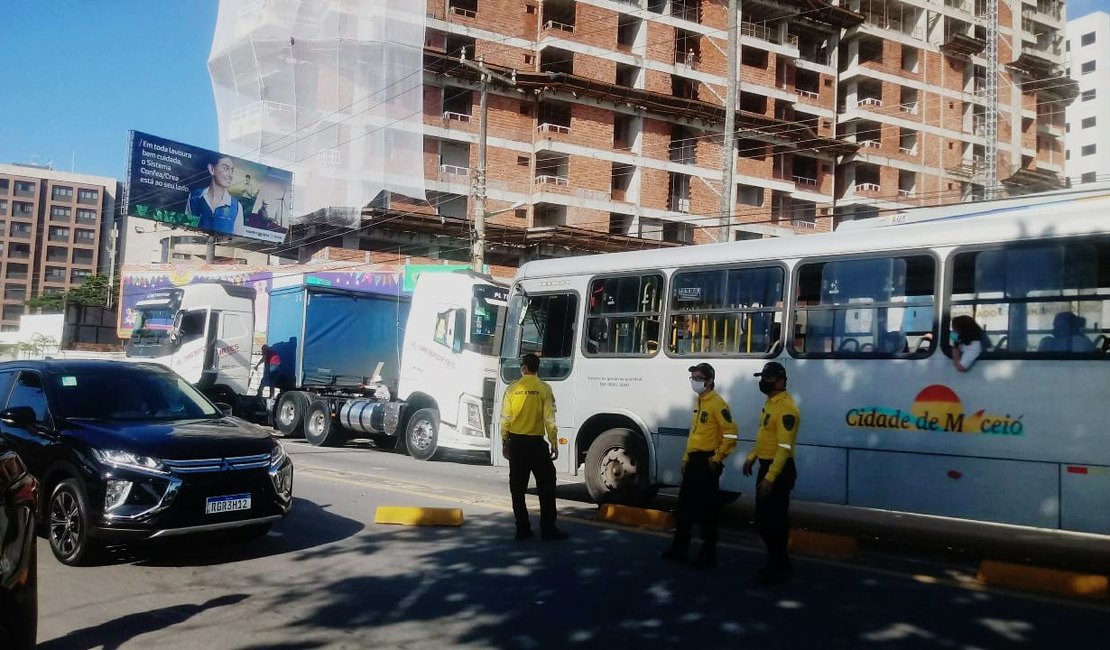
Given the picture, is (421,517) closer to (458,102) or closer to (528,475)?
(528,475)

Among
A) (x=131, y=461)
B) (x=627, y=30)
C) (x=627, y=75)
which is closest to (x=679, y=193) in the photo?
(x=627, y=75)

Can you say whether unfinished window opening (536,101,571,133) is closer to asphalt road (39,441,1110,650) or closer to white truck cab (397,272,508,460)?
white truck cab (397,272,508,460)

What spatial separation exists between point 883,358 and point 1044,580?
2447mm

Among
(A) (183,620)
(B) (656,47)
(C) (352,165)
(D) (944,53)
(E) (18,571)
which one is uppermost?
(D) (944,53)

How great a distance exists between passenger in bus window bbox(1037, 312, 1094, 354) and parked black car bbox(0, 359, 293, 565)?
265 inches

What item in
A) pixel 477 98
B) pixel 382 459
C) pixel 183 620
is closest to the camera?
pixel 183 620

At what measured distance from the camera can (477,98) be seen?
45281 mm

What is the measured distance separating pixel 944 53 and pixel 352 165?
1697 inches

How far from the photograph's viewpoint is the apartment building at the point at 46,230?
109 m

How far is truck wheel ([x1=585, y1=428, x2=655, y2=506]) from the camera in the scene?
992 cm

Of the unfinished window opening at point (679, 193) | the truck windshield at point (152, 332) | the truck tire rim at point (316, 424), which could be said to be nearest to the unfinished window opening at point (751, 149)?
the unfinished window opening at point (679, 193)

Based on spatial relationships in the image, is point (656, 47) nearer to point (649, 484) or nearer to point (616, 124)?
point (616, 124)

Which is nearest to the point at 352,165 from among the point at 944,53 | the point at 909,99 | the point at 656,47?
the point at 656,47

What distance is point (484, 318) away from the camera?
1559 centimetres
